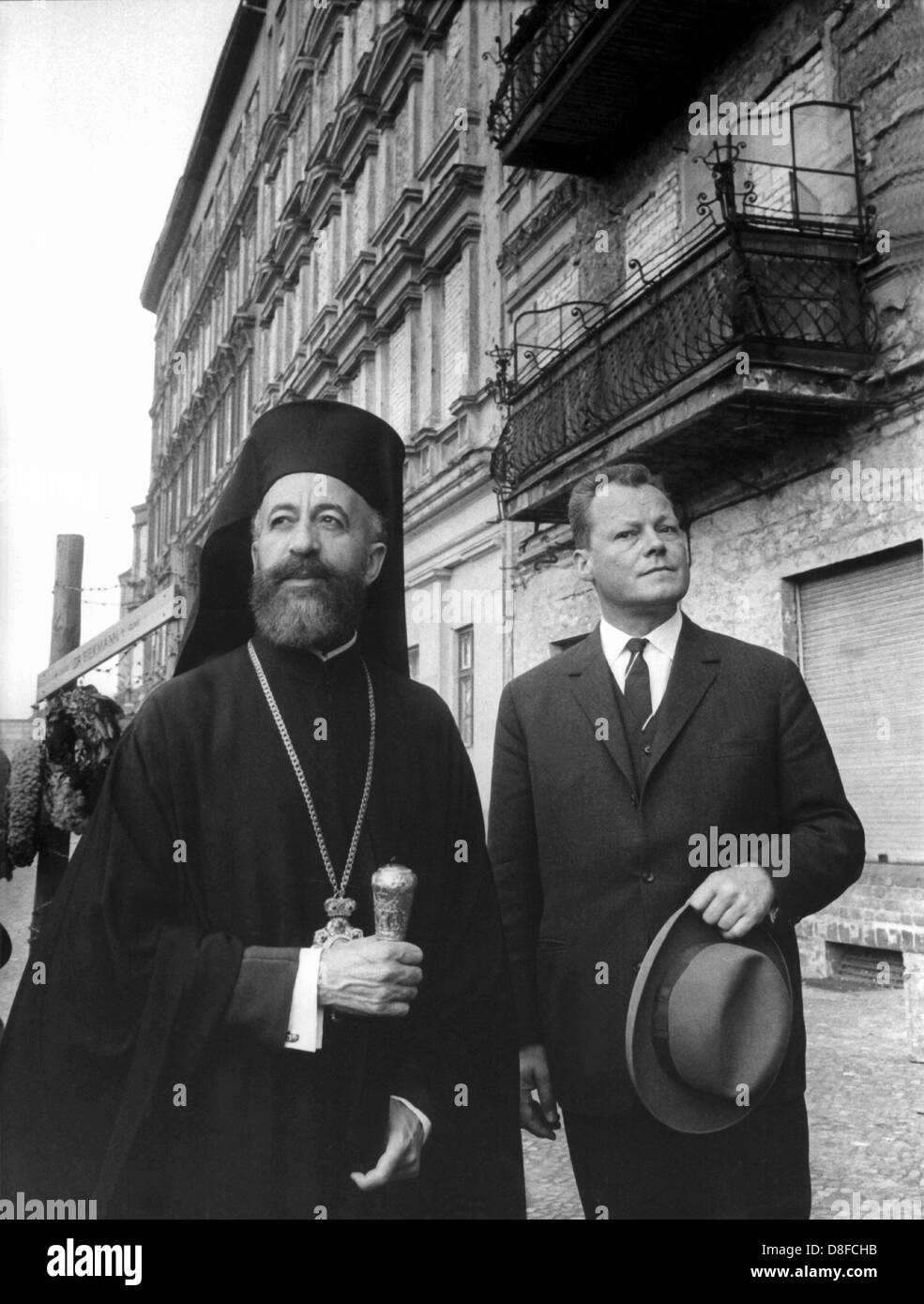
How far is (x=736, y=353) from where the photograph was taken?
350cm

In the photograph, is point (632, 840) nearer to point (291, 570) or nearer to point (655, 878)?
point (655, 878)

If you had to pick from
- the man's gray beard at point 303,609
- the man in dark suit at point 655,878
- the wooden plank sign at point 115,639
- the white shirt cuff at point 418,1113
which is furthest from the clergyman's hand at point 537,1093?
the wooden plank sign at point 115,639

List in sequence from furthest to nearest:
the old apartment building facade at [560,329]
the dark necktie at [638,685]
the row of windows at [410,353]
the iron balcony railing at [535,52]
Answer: the iron balcony railing at [535,52]
the row of windows at [410,353]
the old apartment building facade at [560,329]
the dark necktie at [638,685]

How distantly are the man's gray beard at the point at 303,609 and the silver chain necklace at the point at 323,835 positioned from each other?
0.08 meters

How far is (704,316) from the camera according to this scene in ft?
11.6

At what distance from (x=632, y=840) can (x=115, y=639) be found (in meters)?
1.23

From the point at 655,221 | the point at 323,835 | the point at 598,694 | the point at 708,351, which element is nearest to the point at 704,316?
the point at 708,351

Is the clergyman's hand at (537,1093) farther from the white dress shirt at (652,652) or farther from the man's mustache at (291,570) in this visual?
the man's mustache at (291,570)

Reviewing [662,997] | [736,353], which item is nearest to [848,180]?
[736,353]

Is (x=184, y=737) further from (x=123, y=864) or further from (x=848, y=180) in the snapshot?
(x=848, y=180)

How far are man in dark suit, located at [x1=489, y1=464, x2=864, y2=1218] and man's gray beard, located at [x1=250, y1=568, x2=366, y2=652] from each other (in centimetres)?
52

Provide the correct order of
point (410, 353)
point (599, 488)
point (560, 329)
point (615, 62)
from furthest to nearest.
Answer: point (615, 62) → point (560, 329) → point (410, 353) → point (599, 488)

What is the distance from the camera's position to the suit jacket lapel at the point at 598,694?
244 cm

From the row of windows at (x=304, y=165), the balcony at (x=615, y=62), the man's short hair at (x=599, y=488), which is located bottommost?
the man's short hair at (x=599, y=488)
